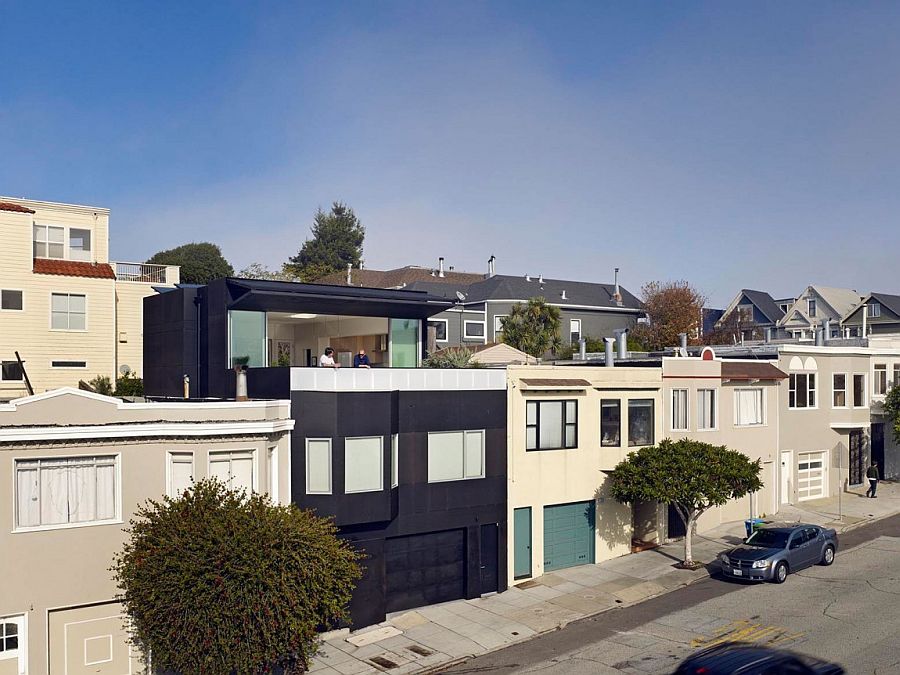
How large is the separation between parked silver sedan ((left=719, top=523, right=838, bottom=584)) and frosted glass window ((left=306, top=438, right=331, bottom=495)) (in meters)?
13.8

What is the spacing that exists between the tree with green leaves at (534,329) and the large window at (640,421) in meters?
24.9

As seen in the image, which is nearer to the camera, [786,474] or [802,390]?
[786,474]

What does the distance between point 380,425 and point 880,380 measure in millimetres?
30760

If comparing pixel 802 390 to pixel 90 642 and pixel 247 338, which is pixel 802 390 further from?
pixel 90 642

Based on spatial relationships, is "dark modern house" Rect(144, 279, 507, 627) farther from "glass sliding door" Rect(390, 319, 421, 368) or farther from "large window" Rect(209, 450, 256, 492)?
"large window" Rect(209, 450, 256, 492)

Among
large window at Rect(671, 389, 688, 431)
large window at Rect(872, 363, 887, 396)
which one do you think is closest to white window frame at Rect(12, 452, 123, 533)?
large window at Rect(671, 389, 688, 431)

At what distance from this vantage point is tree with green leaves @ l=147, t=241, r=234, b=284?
238 ft

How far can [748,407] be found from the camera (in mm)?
35750

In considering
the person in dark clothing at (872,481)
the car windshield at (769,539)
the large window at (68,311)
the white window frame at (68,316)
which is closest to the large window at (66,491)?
the white window frame at (68,316)

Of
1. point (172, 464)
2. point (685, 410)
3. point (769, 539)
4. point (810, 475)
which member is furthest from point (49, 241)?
point (810, 475)

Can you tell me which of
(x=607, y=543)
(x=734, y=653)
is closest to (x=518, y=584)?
(x=607, y=543)

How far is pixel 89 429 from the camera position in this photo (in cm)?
1891

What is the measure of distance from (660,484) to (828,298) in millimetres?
63973

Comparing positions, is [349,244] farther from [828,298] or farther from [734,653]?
[734,653]
